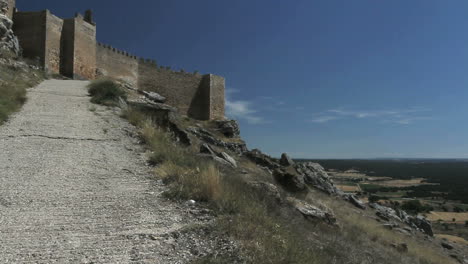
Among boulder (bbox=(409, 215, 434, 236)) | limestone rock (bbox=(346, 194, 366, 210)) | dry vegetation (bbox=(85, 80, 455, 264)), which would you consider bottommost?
boulder (bbox=(409, 215, 434, 236))

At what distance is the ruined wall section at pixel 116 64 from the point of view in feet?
77.3

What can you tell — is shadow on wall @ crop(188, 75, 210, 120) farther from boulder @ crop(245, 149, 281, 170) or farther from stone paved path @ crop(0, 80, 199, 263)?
stone paved path @ crop(0, 80, 199, 263)

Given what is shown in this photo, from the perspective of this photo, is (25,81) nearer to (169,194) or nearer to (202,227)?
(169,194)

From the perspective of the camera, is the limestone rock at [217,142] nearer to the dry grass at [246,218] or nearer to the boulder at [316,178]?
the boulder at [316,178]

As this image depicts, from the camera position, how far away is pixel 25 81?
1415cm

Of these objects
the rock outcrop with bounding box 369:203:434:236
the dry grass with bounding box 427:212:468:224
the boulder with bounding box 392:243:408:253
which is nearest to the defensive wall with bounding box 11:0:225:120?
the rock outcrop with bounding box 369:203:434:236

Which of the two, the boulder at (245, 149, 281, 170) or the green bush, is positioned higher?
the green bush

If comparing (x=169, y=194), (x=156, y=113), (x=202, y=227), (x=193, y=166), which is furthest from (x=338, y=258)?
(x=156, y=113)

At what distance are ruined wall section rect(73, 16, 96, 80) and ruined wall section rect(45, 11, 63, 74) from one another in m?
0.88

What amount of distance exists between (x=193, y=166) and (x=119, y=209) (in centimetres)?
210

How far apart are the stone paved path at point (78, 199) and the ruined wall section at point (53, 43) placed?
12378 millimetres

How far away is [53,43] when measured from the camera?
19656 mm

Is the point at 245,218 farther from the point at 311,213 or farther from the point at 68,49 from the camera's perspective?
the point at 68,49

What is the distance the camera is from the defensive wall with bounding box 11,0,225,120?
19141 millimetres
